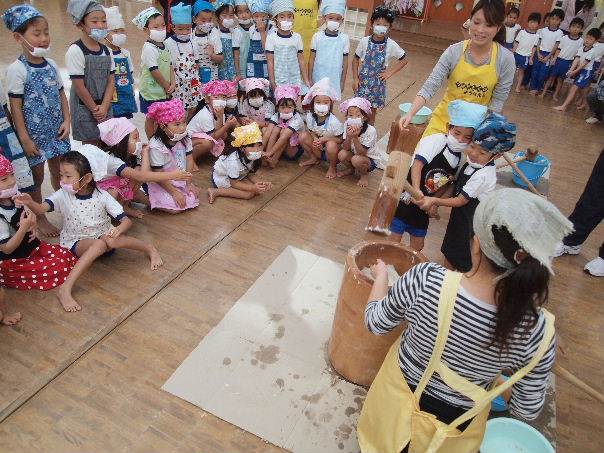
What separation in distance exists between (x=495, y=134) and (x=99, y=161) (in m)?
2.45

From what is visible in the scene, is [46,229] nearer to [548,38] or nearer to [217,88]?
[217,88]

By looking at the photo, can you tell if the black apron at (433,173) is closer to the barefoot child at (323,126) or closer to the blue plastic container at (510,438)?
the blue plastic container at (510,438)

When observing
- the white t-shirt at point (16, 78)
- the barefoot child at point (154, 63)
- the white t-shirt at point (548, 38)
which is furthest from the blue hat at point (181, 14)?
the white t-shirt at point (548, 38)

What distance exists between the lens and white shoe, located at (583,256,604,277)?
357cm

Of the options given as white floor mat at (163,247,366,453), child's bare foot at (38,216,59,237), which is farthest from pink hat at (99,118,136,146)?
white floor mat at (163,247,366,453)

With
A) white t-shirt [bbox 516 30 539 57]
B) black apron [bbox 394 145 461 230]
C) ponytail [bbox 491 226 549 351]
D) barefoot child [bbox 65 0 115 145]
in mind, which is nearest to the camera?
ponytail [bbox 491 226 549 351]

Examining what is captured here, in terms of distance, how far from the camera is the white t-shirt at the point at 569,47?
23.6ft

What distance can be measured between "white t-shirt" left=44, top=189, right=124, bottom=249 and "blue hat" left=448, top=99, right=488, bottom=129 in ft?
7.03

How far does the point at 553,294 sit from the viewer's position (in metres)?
3.36

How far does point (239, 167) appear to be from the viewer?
394 centimetres

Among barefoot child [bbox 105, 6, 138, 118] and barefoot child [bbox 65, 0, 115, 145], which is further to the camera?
barefoot child [bbox 105, 6, 138, 118]

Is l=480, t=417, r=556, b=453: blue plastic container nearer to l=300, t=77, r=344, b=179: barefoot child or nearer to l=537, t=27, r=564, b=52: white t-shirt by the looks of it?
l=300, t=77, r=344, b=179: barefoot child

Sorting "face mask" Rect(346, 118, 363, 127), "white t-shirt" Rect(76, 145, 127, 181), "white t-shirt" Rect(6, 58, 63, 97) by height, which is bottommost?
"white t-shirt" Rect(76, 145, 127, 181)

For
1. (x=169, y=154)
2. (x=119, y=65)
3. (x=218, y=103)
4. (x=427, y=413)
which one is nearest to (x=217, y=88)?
(x=218, y=103)
